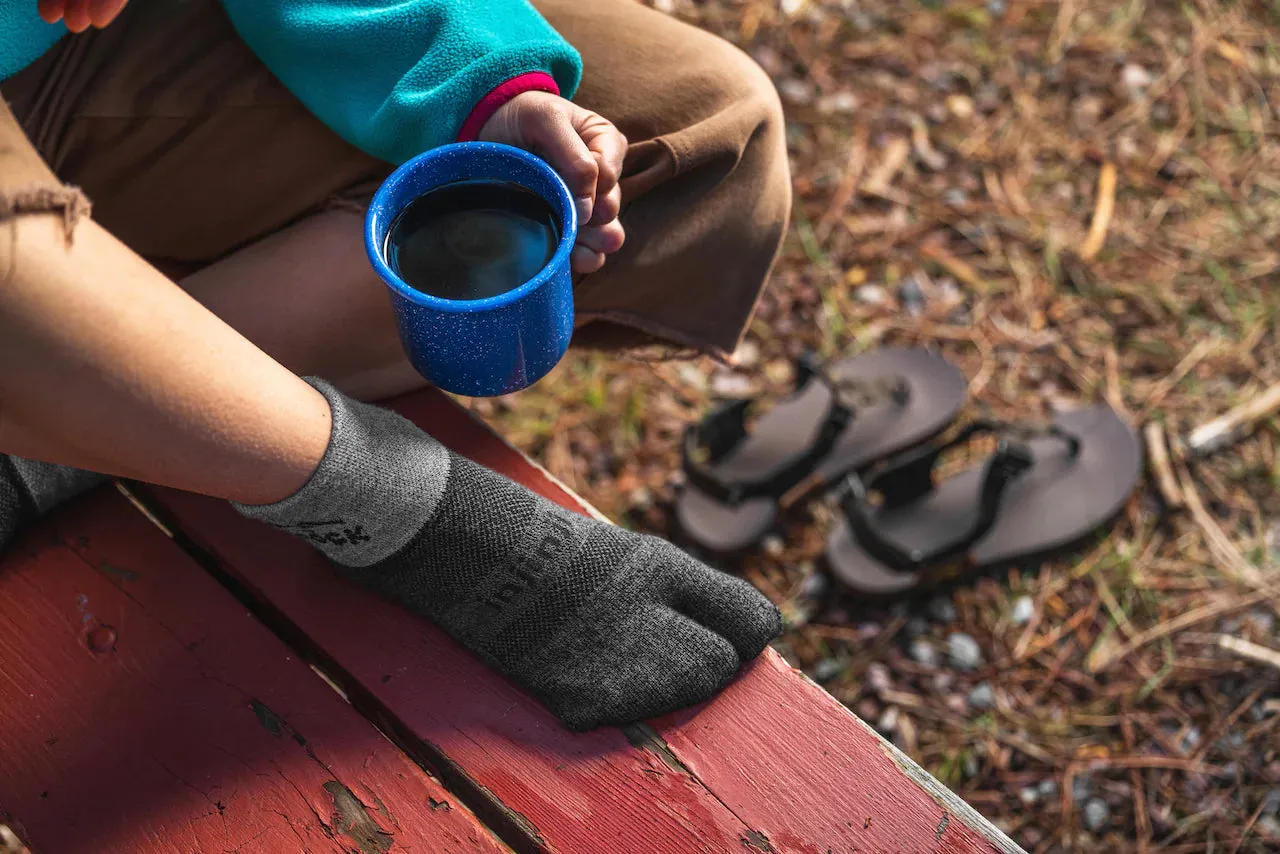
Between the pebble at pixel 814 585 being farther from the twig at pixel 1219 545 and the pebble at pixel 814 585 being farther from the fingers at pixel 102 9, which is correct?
the fingers at pixel 102 9

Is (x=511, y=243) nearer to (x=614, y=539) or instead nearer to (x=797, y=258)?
(x=614, y=539)

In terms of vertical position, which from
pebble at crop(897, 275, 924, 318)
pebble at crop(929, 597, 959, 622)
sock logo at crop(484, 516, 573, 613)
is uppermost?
sock logo at crop(484, 516, 573, 613)

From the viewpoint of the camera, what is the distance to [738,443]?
1.80m

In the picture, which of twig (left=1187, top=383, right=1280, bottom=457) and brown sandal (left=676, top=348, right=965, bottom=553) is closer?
brown sandal (left=676, top=348, right=965, bottom=553)

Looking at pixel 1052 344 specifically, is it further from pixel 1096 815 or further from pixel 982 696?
pixel 1096 815

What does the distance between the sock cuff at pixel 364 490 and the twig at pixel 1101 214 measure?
1.65m

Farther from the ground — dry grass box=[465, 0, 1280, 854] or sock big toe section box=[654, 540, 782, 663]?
sock big toe section box=[654, 540, 782, 663]

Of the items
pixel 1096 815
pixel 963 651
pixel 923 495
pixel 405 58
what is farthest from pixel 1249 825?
pixel 405 58

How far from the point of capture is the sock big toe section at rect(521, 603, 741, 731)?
97cm

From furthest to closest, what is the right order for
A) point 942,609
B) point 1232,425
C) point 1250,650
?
point 1232,425 < point 942,609 < point 1250,650

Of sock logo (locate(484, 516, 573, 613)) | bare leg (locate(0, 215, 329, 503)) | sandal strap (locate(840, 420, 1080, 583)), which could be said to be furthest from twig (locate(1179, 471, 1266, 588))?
bare leg (locate(0, 215, 329, 503))

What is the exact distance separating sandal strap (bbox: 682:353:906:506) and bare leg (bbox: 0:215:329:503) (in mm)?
959

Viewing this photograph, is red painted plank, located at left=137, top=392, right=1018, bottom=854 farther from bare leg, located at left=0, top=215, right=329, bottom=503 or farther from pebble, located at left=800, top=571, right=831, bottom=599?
pebble, located at left=800, top=571, right=831, bottom=599

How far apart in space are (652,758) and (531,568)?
0.73 feet
